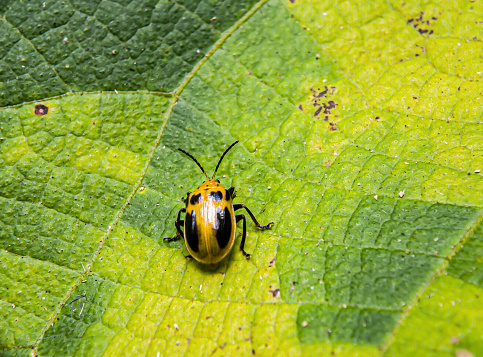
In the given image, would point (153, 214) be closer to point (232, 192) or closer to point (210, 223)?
point (210, 223)

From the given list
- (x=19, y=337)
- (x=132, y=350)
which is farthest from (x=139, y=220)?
(x=19, y=337)

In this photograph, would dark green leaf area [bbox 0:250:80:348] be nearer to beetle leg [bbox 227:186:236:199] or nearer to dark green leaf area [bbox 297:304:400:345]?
beetle leg [bbox 227:186:236:199]

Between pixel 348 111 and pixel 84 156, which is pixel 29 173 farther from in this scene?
pixel 348 111

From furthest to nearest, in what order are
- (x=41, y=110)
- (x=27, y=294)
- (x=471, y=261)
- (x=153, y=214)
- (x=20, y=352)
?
(x=41, y=110), (x=153, y=214), (x=27, y=294), (x=20, y=352), (x=471, y=261)

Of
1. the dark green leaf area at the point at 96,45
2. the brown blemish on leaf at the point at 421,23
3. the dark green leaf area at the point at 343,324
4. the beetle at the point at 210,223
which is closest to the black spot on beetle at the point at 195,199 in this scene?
the beetle at the point at 210,223

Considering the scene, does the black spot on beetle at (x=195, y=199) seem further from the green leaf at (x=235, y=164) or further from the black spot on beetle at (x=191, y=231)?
the green leaf at (x=235, y=164)

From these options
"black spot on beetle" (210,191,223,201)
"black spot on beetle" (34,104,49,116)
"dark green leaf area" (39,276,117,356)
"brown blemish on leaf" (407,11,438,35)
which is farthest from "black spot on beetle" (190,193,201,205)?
"brown blemish on leaf" (407,11,438,35)

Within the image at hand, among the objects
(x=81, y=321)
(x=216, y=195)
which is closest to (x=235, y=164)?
(x=216, y=195)
